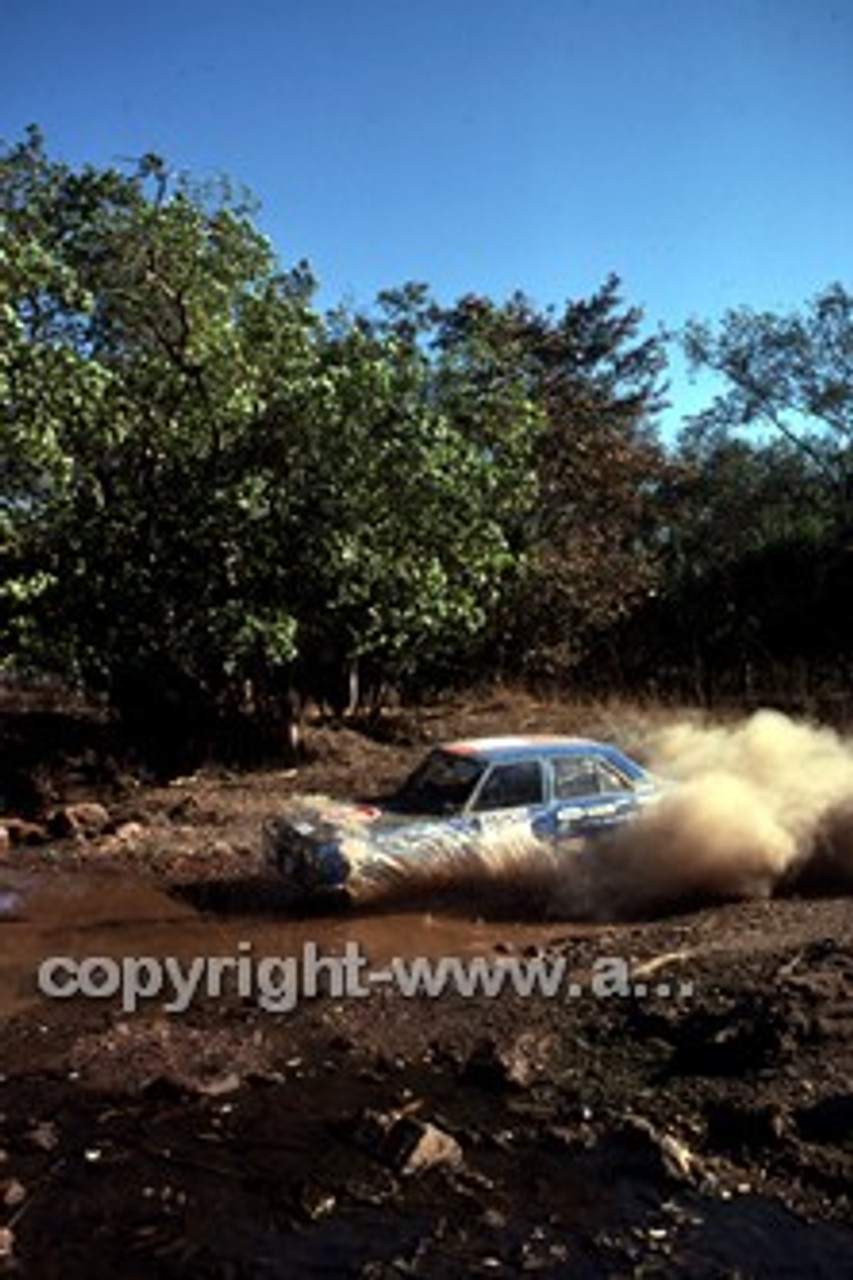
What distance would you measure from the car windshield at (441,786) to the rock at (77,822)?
4219 mm

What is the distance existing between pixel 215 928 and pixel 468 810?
236 cm

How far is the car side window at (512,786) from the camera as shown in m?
10.9

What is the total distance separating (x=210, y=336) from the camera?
17.0 m

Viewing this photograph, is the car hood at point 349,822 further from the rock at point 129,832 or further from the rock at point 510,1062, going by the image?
the rock at point 510,1062

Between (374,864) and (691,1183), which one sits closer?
(691,1183)

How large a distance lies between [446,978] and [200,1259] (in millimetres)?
4026

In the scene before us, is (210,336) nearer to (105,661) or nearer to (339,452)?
(339,452)

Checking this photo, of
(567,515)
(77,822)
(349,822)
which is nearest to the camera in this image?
(349,822)

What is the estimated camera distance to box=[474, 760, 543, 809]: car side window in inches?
431

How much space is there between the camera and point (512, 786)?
Result: 1106 cm

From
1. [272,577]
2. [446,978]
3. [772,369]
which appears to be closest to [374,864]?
[446,978]

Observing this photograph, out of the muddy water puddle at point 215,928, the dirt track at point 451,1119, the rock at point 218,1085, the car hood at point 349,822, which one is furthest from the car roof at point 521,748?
the rock at point 218,1085

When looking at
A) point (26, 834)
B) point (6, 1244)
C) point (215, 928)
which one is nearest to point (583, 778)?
point (215, 928)

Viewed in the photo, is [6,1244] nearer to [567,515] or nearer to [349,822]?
[349,822]
